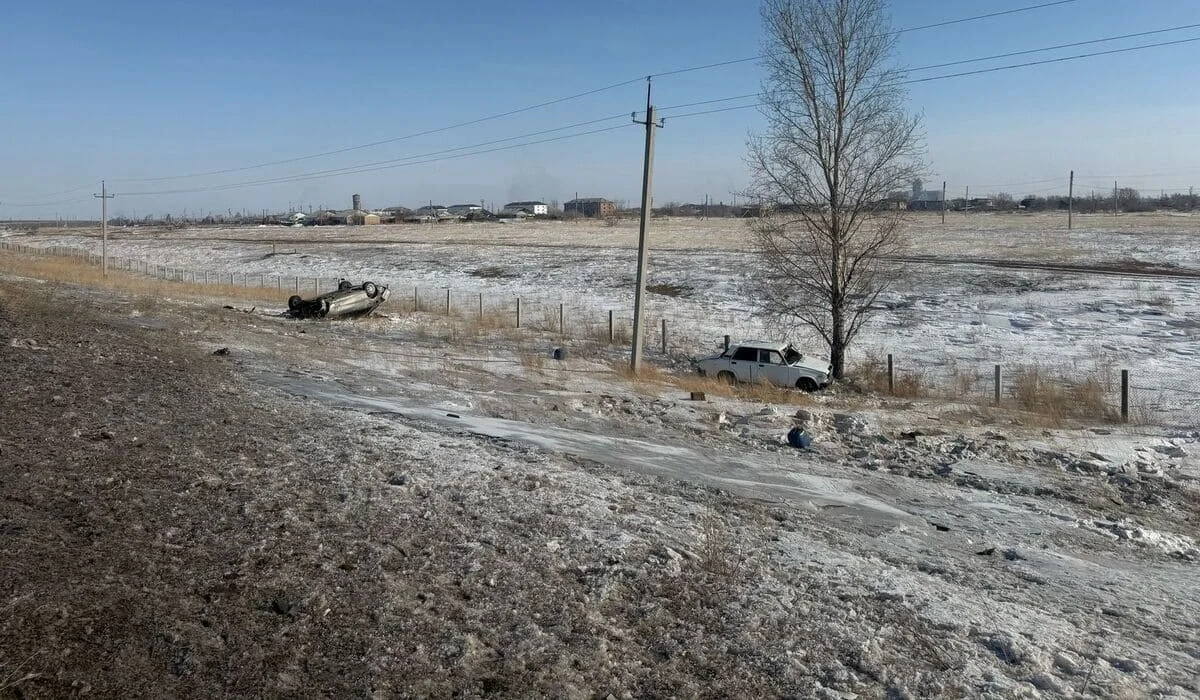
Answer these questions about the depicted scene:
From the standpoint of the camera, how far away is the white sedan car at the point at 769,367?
65.5 feet

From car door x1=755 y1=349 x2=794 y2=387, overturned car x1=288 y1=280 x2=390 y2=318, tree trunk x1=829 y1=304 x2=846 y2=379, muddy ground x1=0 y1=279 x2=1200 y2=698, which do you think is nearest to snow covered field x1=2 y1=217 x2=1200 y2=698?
muddy ground x1=0 y1=279 x2=1200 y2=698

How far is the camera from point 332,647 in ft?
16.3

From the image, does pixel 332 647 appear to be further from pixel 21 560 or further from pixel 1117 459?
pixel 1117 459

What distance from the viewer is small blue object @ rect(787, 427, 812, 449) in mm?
12609

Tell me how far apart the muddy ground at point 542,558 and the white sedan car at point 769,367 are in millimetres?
6961

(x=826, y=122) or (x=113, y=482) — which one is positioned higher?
(x=826, y=122)

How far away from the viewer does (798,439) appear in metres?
12.6

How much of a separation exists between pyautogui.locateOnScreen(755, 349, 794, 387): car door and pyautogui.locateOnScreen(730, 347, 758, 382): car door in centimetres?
13

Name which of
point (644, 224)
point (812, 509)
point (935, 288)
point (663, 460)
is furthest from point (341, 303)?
point (935, 288)

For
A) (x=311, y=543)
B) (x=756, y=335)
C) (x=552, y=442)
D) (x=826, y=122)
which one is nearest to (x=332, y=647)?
(x=311, y=543)

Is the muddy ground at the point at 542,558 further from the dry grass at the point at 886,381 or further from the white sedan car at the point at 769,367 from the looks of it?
the dry grass at the point at 886,381

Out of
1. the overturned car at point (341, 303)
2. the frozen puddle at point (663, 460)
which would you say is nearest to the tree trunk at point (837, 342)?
the frozen puddle at point (663, 460)

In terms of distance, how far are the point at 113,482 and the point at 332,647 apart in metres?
4.01

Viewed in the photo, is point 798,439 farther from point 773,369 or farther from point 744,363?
point 744,363
